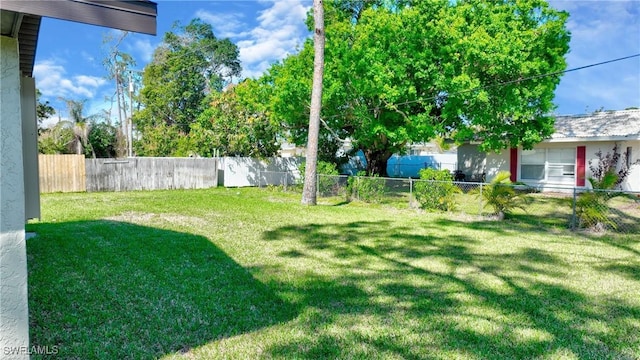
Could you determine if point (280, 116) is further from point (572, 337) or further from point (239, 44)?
point (239, 44)

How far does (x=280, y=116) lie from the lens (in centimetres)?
1622

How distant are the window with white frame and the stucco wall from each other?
62.4ft

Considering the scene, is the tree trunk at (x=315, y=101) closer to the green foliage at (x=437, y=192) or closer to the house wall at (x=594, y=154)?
the green foliage at (x=437, y=192)

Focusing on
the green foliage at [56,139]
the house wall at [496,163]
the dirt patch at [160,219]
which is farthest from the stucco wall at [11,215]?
the green foliage at [56,139]

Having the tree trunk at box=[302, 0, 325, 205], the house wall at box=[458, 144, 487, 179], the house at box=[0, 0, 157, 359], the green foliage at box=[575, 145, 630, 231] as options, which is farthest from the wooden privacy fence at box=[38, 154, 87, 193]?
the house wall at box=[458, 144, 487, 179]

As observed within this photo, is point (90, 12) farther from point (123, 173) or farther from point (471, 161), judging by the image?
point (471, 161)

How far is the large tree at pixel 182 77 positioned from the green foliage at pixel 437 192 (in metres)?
21.5

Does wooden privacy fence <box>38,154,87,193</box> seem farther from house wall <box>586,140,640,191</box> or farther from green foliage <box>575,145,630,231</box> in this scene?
house wall <box>586,140,640,191</box>

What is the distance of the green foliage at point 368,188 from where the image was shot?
41.5 ft

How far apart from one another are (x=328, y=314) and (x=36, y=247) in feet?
16.0

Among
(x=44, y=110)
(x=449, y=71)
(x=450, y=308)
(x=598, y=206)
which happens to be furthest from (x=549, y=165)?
(x=44, y=110)

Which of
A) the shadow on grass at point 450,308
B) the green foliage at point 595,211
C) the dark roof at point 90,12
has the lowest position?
the shadow on grass at point 450,308

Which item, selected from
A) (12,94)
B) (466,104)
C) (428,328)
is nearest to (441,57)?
(466,104)

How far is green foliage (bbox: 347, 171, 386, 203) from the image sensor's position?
12.6 metres
